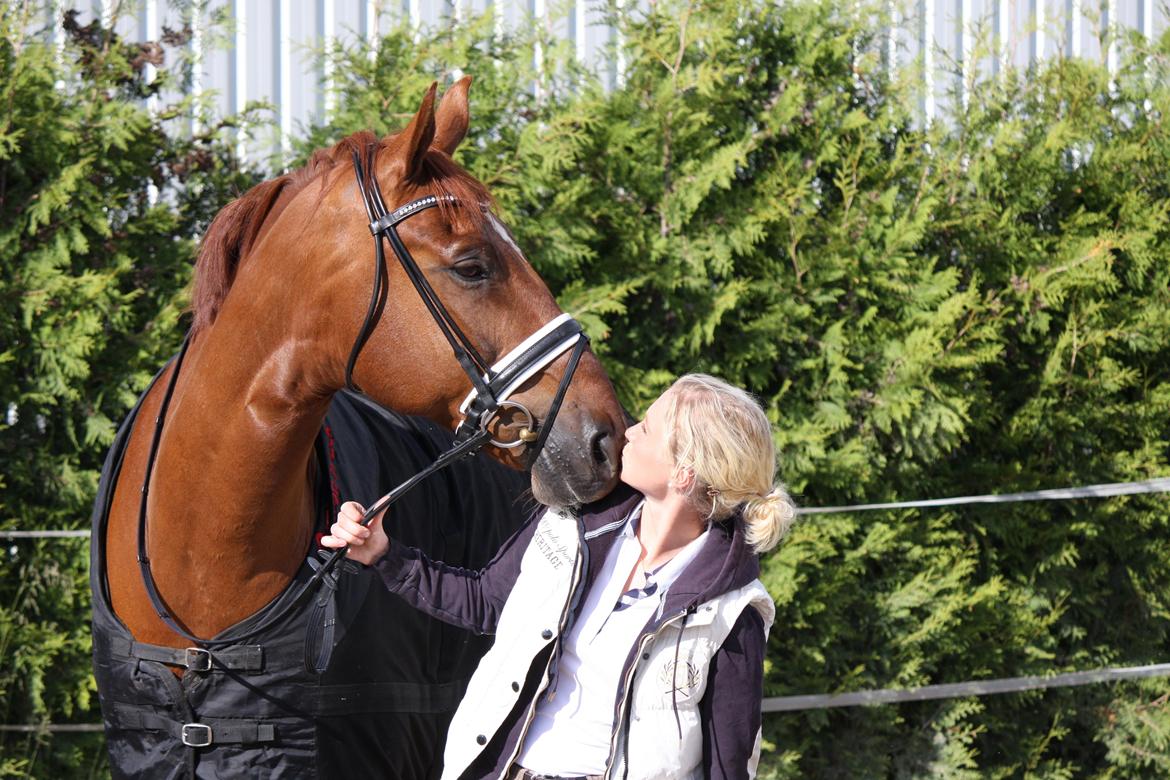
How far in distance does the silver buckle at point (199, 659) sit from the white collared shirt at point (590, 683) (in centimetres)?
60

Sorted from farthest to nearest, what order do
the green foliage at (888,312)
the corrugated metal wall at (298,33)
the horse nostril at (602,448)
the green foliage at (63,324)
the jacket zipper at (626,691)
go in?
the corrugated metal wall at (298,33) < the green foliage at (888,312) < the green foliage at (63,324) < the horse nostril at (602,448) < the jacket zipper at (626,691)

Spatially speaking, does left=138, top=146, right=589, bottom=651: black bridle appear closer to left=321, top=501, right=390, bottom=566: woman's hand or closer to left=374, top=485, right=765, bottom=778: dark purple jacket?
left=321, top=501, right=390, bottom=566: woman's hand

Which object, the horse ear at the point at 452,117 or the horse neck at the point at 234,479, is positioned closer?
the horse neck at the point at 234,479

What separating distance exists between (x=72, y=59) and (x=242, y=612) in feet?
7.32

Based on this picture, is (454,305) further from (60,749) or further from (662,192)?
(60,749)

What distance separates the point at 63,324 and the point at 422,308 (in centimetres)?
182

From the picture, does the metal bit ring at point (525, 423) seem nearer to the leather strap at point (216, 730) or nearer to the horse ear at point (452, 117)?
the horse ear at point (452, 117)

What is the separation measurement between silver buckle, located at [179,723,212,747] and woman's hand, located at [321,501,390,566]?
46 centimetres

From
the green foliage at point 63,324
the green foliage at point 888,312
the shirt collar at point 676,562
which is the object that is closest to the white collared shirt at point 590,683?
the shirt collar at point 676,562

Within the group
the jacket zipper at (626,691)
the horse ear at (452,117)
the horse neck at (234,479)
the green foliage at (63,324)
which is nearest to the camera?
the jacket zipper at (626,691)

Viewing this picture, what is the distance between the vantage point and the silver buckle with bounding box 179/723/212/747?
2.09 metres

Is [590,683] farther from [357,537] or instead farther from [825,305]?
[825,305]

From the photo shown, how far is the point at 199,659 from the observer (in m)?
2.08

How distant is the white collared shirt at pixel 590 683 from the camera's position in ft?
6.15
